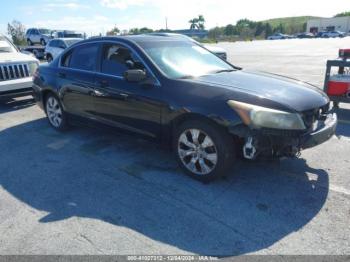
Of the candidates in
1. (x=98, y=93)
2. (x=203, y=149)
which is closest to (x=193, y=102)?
(x=203, y=149)

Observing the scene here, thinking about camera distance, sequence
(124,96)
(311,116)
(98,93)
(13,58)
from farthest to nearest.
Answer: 1. (13,58)
2. (98,93)
3. (124,96)
4. (311,116)

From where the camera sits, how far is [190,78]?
3871mm

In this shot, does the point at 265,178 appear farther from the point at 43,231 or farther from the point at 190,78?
the point at 43,231

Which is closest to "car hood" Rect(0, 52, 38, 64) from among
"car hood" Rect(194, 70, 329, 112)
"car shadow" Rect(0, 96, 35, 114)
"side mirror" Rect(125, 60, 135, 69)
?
"car shadow" Rect(0, 96, 35, 114)

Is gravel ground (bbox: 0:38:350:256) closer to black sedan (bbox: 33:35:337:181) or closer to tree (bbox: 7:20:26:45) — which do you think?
black sedan (bbox: 33:35:337:181)

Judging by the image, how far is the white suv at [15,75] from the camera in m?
7.36

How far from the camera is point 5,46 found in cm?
880

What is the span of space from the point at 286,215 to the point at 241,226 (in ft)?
1.62

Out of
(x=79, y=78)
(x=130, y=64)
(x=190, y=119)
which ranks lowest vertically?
(x=190, y=119)

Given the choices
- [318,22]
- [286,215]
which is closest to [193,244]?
[286,215]

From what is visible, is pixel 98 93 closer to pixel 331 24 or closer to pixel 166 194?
pixel 166 194

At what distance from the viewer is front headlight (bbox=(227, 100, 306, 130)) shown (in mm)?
3135

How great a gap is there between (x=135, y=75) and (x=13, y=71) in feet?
17.0

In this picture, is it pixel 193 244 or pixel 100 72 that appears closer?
pixel 193 244
